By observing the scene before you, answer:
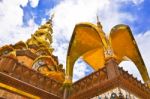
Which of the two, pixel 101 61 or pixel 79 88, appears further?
pixel 101 61

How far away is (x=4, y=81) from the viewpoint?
9.56 metres

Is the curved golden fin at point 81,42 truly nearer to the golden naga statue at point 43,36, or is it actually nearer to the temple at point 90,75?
the temple at point 90,75

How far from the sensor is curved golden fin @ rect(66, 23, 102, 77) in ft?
39.7

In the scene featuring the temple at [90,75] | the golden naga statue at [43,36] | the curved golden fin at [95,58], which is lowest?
the temple at [90,75]

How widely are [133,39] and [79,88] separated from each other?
4.80 m

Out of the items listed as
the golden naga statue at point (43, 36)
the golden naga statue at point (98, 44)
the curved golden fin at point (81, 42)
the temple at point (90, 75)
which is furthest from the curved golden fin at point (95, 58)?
the golden naga statue at point (43, 36)

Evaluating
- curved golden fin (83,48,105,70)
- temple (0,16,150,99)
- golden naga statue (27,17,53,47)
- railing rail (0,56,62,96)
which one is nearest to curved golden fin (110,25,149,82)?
temple (0,16,150,99)

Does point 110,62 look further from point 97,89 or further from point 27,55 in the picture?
point 27,55

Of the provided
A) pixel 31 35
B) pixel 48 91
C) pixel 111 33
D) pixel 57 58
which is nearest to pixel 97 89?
pixel 48 91

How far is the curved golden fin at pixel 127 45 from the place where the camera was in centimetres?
1208

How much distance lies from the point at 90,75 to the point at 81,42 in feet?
10.8

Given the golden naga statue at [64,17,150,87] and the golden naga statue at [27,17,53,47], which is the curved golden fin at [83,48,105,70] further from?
the golden naga statue at [27,17,53,47]

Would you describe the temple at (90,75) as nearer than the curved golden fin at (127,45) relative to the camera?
Yes

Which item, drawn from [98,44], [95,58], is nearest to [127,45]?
[98,44]
